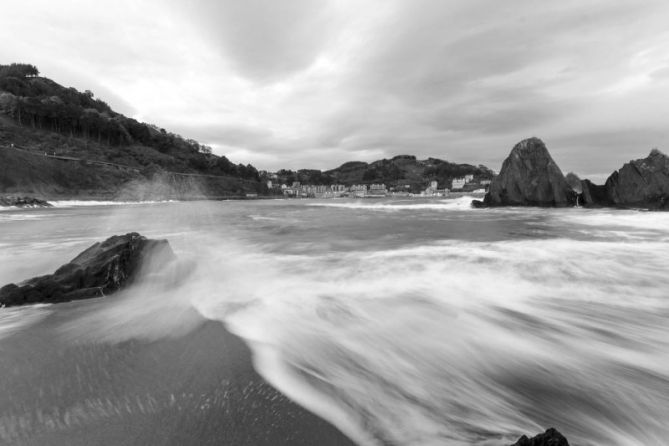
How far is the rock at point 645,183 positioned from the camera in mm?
26172

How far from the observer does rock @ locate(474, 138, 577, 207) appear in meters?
33.6

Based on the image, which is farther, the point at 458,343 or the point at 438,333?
the point at 438,333

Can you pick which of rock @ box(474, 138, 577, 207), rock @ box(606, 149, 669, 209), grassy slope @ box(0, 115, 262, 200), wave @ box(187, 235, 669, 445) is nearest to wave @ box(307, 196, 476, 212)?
rock @ box(474, 138, 577, 207)

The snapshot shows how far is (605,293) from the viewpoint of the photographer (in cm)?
548

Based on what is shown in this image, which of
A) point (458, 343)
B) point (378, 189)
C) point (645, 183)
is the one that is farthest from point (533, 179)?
point (378, 189)

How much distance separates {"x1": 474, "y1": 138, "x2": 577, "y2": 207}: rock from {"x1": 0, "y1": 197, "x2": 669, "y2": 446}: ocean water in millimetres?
30027

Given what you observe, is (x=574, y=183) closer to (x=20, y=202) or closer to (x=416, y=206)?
(x=416, y=206)

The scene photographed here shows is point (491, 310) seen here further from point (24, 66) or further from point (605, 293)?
point (24, 66)

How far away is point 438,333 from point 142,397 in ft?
10.8

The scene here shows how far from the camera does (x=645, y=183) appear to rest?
88.9 feet

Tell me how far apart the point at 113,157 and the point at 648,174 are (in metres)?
104

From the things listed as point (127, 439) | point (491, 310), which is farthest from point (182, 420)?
point (491, 310)

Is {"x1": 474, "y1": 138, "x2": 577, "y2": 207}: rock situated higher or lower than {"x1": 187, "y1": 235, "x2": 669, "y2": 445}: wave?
higher

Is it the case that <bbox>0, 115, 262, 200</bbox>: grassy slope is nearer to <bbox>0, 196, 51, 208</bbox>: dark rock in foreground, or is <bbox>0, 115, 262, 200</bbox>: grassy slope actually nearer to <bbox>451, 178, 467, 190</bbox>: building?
<bbox>0, 196, 51, 208</bbox>: dark rock in foreground
